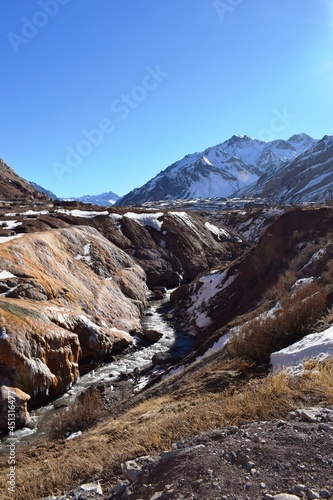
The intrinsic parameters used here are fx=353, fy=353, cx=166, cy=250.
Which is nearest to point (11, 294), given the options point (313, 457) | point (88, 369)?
point (88, 369)

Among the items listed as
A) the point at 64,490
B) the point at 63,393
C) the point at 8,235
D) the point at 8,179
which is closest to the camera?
the point at 64,490

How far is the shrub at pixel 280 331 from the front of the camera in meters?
9.00

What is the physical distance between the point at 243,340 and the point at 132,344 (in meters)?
16.4

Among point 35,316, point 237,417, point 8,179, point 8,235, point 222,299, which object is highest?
point 8,179

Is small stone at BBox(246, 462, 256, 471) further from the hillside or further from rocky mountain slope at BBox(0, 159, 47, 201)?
rocky mountain slope at BBox(0, 159, 47, 201)

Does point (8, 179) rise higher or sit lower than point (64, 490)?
higher

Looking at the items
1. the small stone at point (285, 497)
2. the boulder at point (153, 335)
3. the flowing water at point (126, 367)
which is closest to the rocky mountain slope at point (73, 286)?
the flowing water at point (126, 367)

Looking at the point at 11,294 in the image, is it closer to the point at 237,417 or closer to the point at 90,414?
the point at 90,414

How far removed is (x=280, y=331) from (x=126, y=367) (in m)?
13.9

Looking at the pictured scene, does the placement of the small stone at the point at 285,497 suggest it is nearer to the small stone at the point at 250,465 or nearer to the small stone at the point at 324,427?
the small stone at the point at 250,465

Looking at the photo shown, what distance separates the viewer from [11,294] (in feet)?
67.5

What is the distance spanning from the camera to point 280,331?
9281mm

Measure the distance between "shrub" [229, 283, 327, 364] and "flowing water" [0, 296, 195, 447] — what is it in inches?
361

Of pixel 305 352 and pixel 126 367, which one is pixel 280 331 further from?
pixel 126 367
